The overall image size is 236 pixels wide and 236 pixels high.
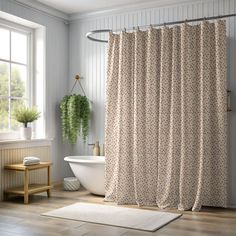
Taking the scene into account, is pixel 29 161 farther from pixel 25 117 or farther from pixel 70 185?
pixel 70 185

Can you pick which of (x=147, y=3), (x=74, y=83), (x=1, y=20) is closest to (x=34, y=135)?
(x=74, y=83)

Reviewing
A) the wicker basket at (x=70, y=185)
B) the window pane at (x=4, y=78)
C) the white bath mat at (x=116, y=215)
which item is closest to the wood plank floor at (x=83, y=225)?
the white bath mat at (x=116, y=215)

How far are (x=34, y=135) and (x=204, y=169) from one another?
8.70 ft

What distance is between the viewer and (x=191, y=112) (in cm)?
455

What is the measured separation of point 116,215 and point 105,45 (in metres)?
2.78

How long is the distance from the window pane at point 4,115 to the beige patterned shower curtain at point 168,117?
144 cm

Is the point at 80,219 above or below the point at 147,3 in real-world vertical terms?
below

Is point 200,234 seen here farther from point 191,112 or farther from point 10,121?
point 10,121

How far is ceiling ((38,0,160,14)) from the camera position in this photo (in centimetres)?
545

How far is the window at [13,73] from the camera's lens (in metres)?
5.27

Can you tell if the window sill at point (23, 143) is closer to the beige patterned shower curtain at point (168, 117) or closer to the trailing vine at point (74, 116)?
the trailing vine at point (74, 116)

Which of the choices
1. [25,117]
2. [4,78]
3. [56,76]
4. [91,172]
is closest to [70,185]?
[91,172]

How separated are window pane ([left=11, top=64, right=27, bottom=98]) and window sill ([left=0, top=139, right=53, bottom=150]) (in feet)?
2.30

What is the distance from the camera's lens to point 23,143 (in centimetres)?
530
